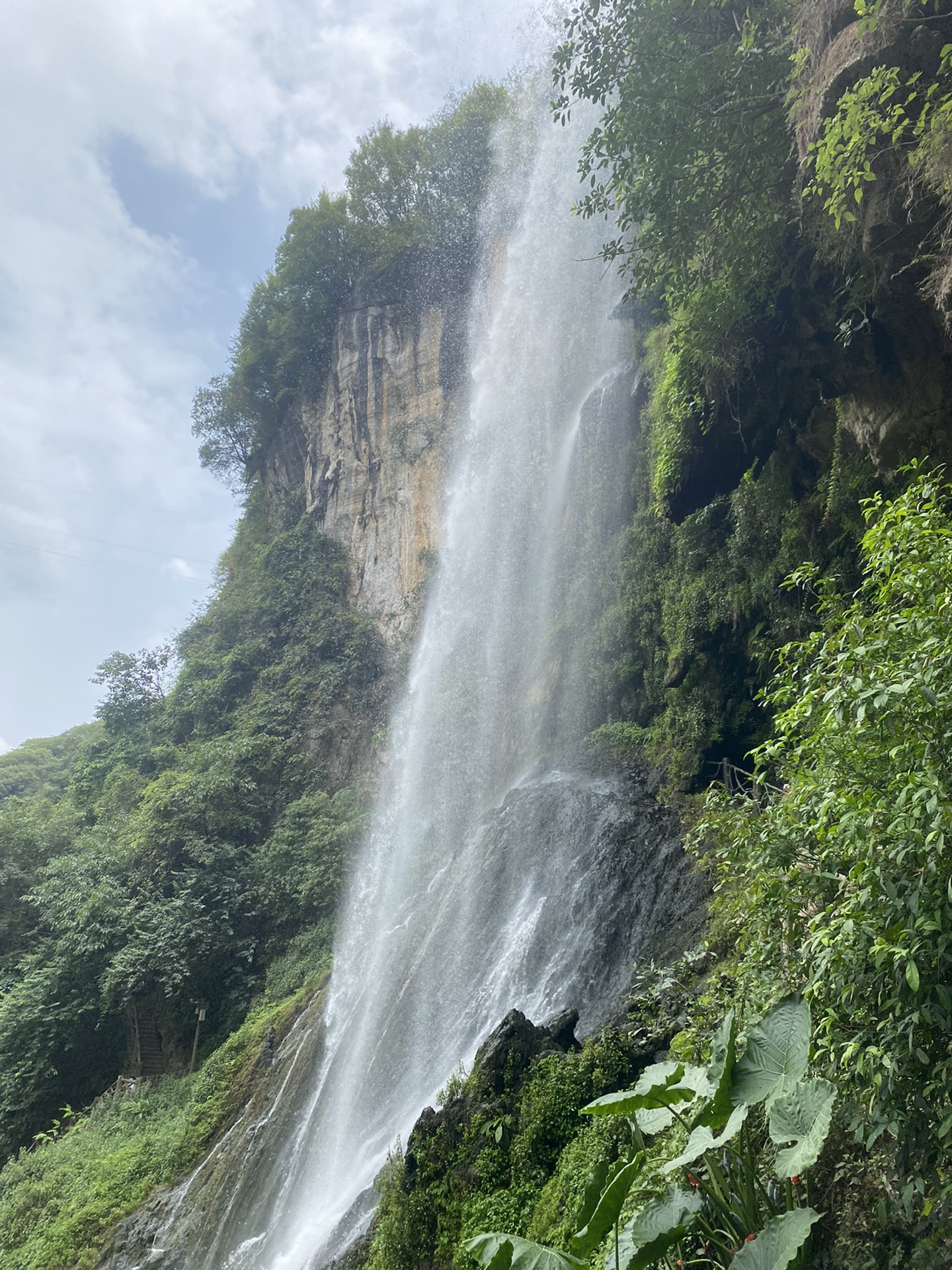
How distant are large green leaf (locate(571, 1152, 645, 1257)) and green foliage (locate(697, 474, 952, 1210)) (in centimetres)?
81

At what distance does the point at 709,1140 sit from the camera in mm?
2621

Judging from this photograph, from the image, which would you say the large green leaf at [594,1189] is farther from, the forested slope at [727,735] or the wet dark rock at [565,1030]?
the wet dark rock at [565,1030]

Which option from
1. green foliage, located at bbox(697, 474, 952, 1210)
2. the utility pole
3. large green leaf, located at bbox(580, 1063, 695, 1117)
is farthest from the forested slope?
large green leaf, located at bbox(580, 1063, 695, 1117)

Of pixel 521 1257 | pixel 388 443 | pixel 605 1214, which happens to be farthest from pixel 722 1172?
pixel 388 443

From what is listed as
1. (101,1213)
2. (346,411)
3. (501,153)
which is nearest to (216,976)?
(101,1213)

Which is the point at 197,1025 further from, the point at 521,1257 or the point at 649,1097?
the point at 649,1097

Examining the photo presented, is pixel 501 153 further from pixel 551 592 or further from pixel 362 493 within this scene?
pixel 551 592

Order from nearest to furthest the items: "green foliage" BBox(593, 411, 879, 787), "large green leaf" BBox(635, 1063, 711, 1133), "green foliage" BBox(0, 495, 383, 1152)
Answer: "large green leaf" BBox(635, 1063, 711, 1133)
"green foliage" BBox(593, 411, 879, 787)
"green foliage" BBox(0, 495, 383, 1152)

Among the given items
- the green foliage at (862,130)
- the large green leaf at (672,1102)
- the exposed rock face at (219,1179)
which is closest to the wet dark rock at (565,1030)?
the large green leaf at (672,1102)

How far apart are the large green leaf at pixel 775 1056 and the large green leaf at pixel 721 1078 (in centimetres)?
3

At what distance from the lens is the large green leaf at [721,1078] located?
269cm

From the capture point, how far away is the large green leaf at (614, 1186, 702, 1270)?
8.55ft

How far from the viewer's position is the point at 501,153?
20.5 m

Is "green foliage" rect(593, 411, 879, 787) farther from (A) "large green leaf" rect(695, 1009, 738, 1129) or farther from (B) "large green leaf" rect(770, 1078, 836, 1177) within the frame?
(B) "large green leaf" rect(770, 1078, 836, 1177)
